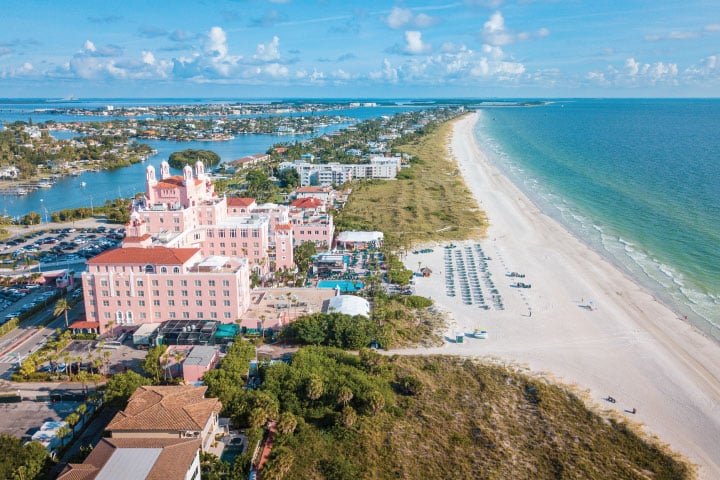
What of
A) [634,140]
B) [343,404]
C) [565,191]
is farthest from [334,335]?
[634,140]

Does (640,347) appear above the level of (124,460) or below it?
below

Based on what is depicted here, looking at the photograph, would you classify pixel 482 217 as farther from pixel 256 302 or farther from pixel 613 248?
pixel 256 302

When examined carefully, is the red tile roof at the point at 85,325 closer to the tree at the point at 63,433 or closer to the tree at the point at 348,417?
the tree at the point at 63,433

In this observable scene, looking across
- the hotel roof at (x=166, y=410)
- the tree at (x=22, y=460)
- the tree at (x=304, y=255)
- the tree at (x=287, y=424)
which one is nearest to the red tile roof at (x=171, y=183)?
the tree at (x=304, y=255)

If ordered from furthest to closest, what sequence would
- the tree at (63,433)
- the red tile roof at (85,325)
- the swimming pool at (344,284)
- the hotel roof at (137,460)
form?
the swimming pool at (344,284), the red tile roof at (85,325), the tree at (63,433), the hotel roof at (137,460)

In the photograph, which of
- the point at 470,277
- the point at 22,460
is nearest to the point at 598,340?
the point at 470,277

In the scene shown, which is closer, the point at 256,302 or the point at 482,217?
the point at 256,302

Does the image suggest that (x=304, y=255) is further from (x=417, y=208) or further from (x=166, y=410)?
(x=417, y=208)

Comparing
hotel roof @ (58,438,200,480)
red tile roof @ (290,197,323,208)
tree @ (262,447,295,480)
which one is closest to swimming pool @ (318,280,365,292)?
red tile roof @ (290,197,323,208)
